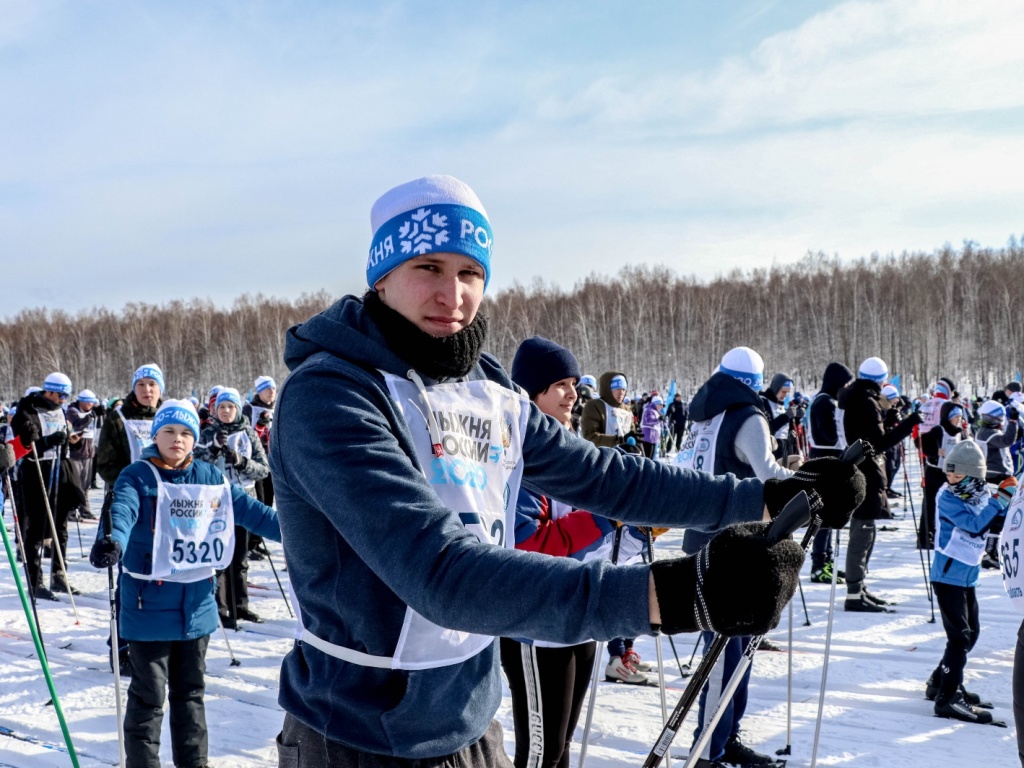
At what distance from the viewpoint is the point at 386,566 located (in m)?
1.09

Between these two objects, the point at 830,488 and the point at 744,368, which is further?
the point at 744,368

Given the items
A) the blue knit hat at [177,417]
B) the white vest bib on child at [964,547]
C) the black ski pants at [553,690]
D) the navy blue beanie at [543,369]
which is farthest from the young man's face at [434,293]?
the white vest bib on child at [964,547]

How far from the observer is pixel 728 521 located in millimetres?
1666

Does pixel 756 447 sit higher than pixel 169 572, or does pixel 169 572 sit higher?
pixel 756 447

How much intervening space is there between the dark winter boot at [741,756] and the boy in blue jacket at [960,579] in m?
1.32

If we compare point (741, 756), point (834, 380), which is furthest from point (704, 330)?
point (741, 756)

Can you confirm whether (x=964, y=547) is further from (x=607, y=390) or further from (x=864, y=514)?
(x=607, y=390)

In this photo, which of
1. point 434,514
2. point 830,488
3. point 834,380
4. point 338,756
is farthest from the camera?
point 834,380

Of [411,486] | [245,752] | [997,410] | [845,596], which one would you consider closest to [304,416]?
[411,486]

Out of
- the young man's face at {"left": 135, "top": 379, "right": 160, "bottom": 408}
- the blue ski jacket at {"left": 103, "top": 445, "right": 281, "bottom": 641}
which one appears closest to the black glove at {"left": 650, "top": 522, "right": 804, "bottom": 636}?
the blue ski jacket at {"left": 103, "top": 445, "right": 281, "bottom": 641}

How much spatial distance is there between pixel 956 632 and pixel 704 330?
136 feet

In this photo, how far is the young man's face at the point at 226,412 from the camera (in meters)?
6.82

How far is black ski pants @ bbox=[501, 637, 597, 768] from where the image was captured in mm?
2941

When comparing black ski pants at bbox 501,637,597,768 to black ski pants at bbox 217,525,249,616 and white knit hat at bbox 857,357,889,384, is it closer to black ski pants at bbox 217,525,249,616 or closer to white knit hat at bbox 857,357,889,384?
black ski pants at bbox 217,525,249,616
